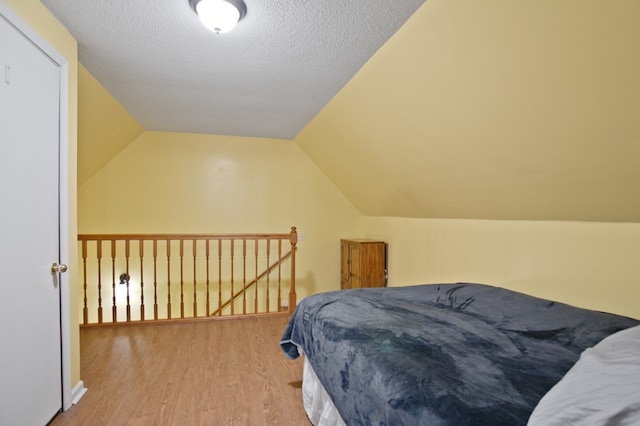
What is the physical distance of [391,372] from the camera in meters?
1.17

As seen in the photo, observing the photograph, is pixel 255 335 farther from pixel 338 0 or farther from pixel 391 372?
pixel 338 0

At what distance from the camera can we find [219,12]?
164 cm

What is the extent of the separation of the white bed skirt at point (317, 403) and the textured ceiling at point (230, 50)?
6.72 ft

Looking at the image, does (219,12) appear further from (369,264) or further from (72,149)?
(369,264)

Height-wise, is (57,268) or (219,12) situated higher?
(219,12)

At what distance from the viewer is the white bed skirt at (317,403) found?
1599 mm

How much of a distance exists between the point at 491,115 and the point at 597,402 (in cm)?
158

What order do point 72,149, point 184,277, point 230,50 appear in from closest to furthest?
1. point 72,149
2. point 230,50
3. point 184,277

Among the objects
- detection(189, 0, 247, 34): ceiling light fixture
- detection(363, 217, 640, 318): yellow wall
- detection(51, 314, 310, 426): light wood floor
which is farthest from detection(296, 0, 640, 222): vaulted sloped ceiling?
detection(51, 314, 310, 426): light wood floor

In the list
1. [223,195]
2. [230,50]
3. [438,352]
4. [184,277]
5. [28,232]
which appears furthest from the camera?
[223,195]

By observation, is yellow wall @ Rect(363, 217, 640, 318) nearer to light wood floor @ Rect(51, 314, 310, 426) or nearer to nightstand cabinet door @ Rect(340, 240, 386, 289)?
nightstand cabinet door @ Rect(340, 240, 386, 289)

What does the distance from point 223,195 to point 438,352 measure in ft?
12.5

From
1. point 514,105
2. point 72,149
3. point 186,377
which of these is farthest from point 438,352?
point 72,149

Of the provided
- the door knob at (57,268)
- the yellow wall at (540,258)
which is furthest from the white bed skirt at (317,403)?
the yellow wall at (540,258)
